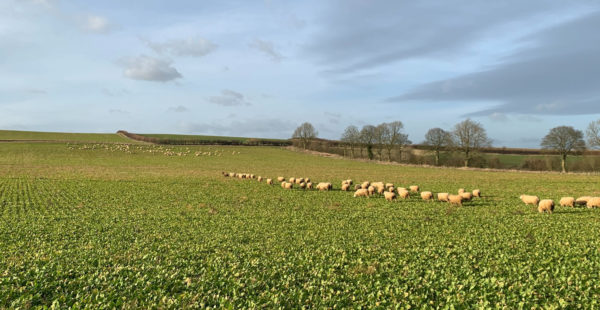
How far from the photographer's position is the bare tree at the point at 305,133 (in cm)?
12581

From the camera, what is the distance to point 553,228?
647 inches

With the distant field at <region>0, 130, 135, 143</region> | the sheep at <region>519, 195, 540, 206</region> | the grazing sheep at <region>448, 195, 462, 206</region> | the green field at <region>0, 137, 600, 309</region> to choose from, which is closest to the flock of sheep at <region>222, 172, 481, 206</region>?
the grazing sheep at <region>448, 195, 462, 206</region>

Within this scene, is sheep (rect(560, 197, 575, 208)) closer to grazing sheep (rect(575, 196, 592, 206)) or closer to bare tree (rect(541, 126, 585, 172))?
grazing sheep (rect(575, 196, 592, 206))

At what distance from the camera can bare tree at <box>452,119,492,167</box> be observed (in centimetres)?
7975

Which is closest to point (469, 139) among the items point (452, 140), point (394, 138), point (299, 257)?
point (452, 140)

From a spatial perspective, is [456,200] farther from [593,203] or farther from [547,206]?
[593,203]

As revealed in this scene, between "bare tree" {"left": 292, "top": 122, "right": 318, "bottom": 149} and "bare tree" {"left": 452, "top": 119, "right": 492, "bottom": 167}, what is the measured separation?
55662 millimetres

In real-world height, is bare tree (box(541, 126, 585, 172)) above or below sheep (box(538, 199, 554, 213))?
above

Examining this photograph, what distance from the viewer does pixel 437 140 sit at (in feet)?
286

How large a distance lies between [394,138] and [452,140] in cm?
1790

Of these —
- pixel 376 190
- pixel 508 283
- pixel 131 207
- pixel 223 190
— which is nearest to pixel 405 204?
pixel 376 190

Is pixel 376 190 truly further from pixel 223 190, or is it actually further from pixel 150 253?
pixel 150 253

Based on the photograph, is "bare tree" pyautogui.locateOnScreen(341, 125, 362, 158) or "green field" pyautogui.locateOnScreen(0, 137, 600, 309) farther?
"bare tree" pyautogui.locateOnScreen(341, 125, 362, 158)

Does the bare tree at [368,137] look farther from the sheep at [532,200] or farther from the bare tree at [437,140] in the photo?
the sheep at [532,200]
